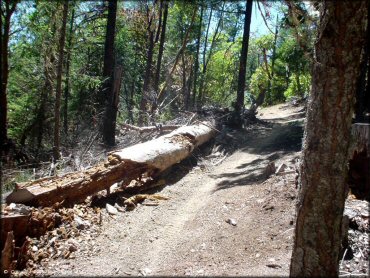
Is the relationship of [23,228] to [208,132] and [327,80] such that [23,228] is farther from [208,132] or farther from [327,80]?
[208,132]

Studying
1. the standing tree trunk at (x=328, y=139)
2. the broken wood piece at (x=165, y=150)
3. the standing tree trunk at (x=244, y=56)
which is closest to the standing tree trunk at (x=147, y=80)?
the standing tree trunk at (x=244, y=56)

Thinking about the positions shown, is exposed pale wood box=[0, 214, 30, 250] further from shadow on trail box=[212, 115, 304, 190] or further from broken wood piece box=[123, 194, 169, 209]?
shadow on trail box=[212, 115, 304, 190]

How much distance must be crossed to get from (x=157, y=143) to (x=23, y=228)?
4156 mm

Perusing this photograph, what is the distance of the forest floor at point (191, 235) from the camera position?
15.7 feet

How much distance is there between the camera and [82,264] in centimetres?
506

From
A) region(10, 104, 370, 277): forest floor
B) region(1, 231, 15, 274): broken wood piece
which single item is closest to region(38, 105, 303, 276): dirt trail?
region(10, 104, 370, 277): forest floor

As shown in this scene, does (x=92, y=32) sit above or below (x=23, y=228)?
above

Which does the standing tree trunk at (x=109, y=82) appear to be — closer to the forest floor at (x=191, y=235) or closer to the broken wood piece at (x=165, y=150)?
the broken wood piece at (x=165, y=150)

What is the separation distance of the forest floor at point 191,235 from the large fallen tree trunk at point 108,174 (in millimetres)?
374

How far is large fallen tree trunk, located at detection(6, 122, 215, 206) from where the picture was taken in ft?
19.4

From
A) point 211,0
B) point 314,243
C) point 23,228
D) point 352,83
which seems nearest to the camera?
point 352,83

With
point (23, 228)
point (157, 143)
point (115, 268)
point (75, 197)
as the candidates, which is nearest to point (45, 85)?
point (157, 143)

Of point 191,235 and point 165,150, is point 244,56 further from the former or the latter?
point 191,235

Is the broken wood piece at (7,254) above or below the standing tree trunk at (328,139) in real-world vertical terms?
below
